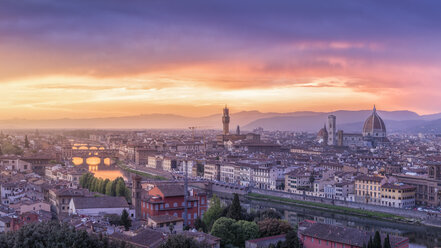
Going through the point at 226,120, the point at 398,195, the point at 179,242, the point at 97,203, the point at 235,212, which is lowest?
the point at 398,195

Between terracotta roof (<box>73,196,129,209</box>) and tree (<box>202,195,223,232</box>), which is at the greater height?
terracotta roof (<box>73,196,129,209</box>)

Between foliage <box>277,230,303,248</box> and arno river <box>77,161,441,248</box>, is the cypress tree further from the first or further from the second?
arno river <box>77,161,441,248</box>

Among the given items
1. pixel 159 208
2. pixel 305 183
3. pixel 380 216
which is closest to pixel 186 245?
pixel 159 208

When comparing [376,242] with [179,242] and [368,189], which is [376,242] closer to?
[179,242]

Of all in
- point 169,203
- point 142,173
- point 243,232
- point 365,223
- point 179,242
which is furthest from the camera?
point 142,173

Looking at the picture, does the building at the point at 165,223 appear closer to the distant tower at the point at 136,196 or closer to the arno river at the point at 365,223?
the distant tower at the point at 136,196

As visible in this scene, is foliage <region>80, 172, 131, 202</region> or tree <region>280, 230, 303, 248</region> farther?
foliage <region>80, 172, 131, 202</region>

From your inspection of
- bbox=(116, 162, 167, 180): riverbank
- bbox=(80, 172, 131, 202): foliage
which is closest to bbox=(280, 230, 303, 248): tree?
bbox=(80, 172, 131, 202): foliage

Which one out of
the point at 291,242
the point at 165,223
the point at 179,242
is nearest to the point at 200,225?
the point at 165,223
